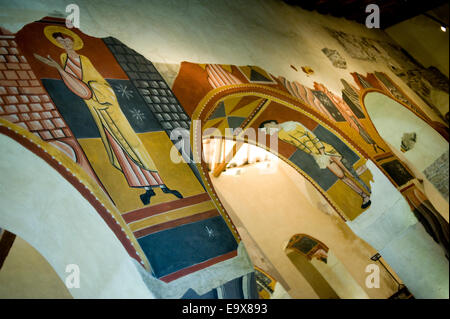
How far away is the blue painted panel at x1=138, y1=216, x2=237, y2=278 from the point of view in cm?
206

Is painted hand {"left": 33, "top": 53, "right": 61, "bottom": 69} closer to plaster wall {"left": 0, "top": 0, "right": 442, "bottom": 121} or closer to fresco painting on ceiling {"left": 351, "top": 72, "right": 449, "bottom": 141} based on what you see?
plaster wall {"left": 0, "top": 0, "right": 442, "bottom": 121}

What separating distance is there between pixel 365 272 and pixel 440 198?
3.17m

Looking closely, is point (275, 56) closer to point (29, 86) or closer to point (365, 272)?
point (29, 86)

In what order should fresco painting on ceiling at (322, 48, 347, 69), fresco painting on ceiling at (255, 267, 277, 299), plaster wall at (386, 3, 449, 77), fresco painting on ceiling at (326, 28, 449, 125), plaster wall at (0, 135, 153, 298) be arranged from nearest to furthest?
plaster wall at (0, 135, 153, 298)
fresco painting on ceiling at (322, 48, 347, 69)
fresco painting on ceiling at (326, 28, 449, 125)
fresco painting on ceiling at (255, 267, 277, 299)
plaster wall at (386, 3, 449, 77)

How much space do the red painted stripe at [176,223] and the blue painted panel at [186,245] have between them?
21mm

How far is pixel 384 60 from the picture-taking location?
23.0ft

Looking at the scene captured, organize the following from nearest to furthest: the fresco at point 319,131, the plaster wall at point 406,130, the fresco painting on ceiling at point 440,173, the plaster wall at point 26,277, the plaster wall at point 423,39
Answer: the fresco at point 319,131
the plaster wall at point 26,277
the plaster wall at point 406,130
the fresco painting on ceiling at point 440,173
the plaster wall at point 423,39

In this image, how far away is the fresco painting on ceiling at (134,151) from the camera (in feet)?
7.00

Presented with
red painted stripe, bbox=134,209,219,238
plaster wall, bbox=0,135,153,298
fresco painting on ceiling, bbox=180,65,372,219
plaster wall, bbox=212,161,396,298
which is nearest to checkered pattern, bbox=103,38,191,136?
red painted stripe, bbox=134,209,219,238

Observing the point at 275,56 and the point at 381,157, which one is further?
the point at 381,157

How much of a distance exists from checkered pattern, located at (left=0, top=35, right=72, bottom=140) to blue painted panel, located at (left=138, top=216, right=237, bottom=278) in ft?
2.85

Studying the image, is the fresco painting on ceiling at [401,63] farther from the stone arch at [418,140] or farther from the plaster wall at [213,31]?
the stone arch at [418,140]

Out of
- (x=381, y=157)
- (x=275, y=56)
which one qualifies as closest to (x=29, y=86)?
(x=275, y=56)

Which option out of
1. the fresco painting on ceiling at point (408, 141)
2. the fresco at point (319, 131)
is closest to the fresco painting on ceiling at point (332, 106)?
the fresco at point (319, 131)
